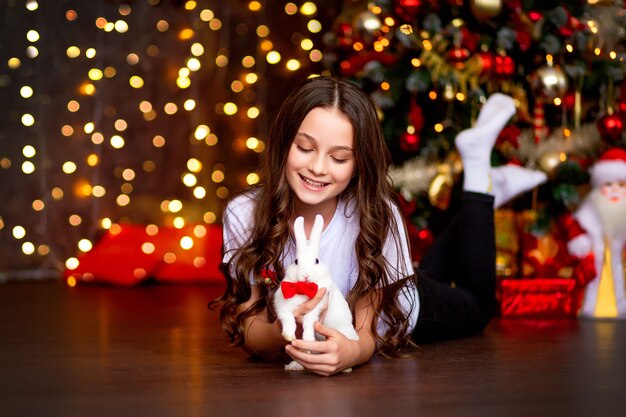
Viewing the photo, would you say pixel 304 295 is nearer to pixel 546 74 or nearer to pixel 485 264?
pixel 485 264

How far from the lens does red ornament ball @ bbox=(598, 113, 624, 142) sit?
2.73m

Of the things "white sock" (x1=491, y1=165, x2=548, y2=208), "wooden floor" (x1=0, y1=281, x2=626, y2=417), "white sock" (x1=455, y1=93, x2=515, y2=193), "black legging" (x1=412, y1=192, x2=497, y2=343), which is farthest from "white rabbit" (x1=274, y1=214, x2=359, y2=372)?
"white sock" (x1=491, y1=165, x2=548, y2=208)

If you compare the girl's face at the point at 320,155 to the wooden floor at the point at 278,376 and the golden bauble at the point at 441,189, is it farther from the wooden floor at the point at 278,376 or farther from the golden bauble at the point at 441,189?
the golden bauble at the point at 441,189

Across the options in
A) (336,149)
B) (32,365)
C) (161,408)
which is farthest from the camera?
(32,365)

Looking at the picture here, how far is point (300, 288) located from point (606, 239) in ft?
4.63

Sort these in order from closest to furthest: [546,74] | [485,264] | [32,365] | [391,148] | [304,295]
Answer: [304,295] → [32,365] → [485,264] → [546,74] → [391,148]

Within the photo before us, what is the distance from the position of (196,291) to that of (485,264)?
1.51 metres

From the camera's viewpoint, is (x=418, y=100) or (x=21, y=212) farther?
(x=21, y=212)

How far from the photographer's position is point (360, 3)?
3881mm

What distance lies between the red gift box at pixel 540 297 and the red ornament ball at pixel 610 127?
1.49ft

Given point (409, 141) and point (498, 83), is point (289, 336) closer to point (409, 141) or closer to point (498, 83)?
point (409, 141)

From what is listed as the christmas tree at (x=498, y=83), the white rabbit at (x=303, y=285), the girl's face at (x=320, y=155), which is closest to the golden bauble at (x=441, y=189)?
A: the christmas tree at (x=498, y=83)

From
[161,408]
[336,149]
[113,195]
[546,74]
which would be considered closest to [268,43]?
[113,195]

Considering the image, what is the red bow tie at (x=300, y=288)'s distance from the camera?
5.29ft
